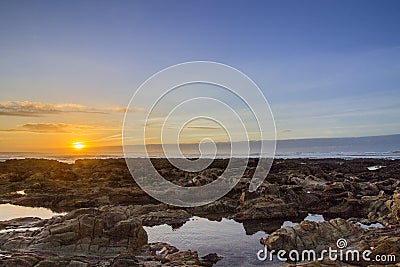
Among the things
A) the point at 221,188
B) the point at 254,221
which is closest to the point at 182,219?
the point at 254,221

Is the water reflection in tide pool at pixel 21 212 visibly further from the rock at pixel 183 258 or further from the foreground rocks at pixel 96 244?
the rock at pixel 183 258

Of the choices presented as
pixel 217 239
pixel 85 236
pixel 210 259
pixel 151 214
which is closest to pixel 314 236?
pixel 210 259

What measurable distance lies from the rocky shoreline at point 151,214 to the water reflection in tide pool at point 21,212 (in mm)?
1357

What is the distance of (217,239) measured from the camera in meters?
22.2

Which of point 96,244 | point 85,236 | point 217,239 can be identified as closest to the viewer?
point 96,244

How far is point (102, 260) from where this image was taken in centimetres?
1622

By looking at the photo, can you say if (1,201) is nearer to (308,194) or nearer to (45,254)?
(45,254)

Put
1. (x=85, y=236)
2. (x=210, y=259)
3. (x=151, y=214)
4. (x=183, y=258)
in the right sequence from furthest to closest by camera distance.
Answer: (x=151, y=214), (x=210, y=259), (x=85, y=236), (x=183, y=258)

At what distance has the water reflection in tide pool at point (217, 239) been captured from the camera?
18594mm

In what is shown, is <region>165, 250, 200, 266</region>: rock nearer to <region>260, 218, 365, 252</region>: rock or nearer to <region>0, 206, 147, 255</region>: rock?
<region>0, 206, 147, 255</region>: rock

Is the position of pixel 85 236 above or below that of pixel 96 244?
above

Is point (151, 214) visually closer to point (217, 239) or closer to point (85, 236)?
point (217, 239)

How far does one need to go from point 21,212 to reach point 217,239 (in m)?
17.2

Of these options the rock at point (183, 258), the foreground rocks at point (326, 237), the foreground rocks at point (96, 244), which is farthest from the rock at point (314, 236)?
the rock at point (183, 258)
